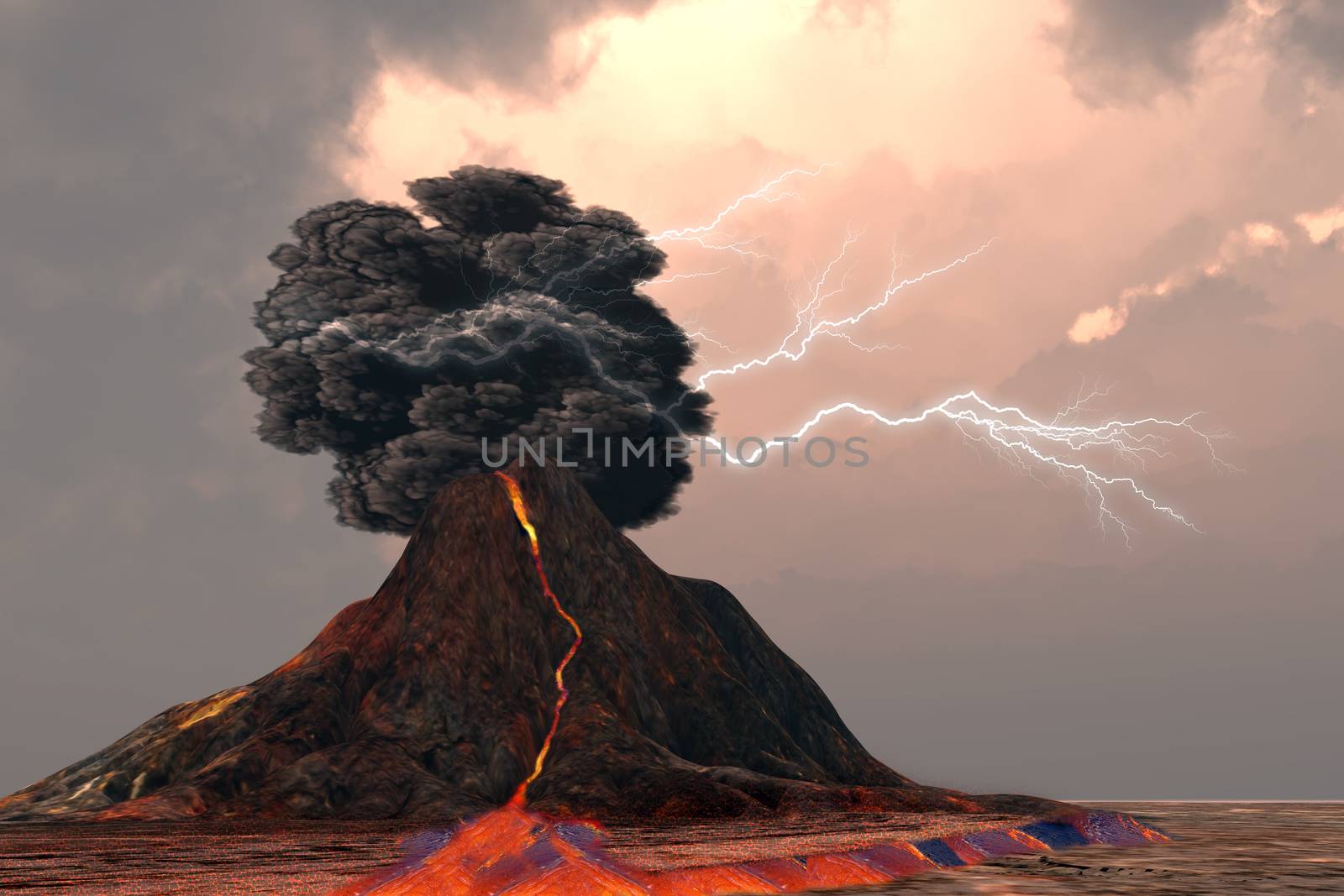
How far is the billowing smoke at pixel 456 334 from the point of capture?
90.1 metres

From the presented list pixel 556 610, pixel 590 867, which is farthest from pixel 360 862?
pixel 556 610

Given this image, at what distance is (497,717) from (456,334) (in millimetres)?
29547

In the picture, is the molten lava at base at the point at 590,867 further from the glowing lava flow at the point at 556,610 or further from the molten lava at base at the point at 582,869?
the glowing lava flow at the point at 556,610

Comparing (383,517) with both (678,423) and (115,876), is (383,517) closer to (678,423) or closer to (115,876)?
(678,423)

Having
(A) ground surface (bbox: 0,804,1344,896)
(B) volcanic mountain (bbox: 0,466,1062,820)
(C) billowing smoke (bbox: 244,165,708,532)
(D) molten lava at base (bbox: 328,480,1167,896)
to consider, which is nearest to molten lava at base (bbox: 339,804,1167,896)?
(D) molten lava at base (bbox: 328,480,1167,896)

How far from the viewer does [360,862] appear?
33.9 m

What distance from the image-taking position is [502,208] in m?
90.5

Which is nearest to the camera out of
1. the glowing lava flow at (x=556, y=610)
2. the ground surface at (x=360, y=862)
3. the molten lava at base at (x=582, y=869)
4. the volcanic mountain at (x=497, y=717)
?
the molten lava at base at (x=582, y=869)

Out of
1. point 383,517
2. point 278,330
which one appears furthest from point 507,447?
point 278,330

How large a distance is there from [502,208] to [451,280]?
6.65 meters

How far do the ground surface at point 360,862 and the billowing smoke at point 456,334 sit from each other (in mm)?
40341

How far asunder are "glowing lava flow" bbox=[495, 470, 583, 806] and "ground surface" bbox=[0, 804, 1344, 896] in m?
14.4

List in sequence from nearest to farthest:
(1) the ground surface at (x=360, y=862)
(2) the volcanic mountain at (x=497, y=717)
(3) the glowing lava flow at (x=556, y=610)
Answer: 1. (1) the ground surface at (x=360, y=862)
2. (2) the volcanic mountain at (x=497, y=717)
3. (3) the glowing lava flow at (x=556, y=610)

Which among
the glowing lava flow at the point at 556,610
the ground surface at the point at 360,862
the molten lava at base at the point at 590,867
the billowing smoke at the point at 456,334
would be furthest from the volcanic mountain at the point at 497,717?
the molten lava at base at the point at 590,867
